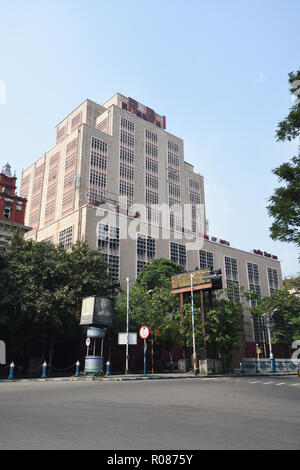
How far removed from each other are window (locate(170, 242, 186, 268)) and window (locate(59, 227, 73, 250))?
17.4 meters

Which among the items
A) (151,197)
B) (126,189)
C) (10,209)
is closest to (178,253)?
(151,197)

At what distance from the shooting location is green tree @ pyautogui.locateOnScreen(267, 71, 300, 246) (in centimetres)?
2228

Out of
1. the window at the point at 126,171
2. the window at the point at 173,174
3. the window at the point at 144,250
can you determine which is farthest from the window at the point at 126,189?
the window at the point at 144,250

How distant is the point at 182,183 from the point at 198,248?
76.2 feet

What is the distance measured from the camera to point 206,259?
64.9m

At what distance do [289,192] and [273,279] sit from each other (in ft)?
189

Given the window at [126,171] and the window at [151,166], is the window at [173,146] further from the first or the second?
the window at [126,171]

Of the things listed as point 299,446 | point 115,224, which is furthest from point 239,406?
point 115,224

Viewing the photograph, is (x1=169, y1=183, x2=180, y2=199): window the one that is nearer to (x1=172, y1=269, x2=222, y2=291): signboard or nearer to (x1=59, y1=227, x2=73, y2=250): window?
(x1=59, y1=227, x2=73, y2=250): window

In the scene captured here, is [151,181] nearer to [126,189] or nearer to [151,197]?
[151,197]

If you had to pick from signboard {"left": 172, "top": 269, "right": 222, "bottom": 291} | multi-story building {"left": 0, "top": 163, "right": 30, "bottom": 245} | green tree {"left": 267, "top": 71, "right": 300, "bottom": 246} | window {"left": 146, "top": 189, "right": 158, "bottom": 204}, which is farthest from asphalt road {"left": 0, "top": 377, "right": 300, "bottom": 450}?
window {"left": 146, "top": 189, "right": 158, "bottom": 204}
